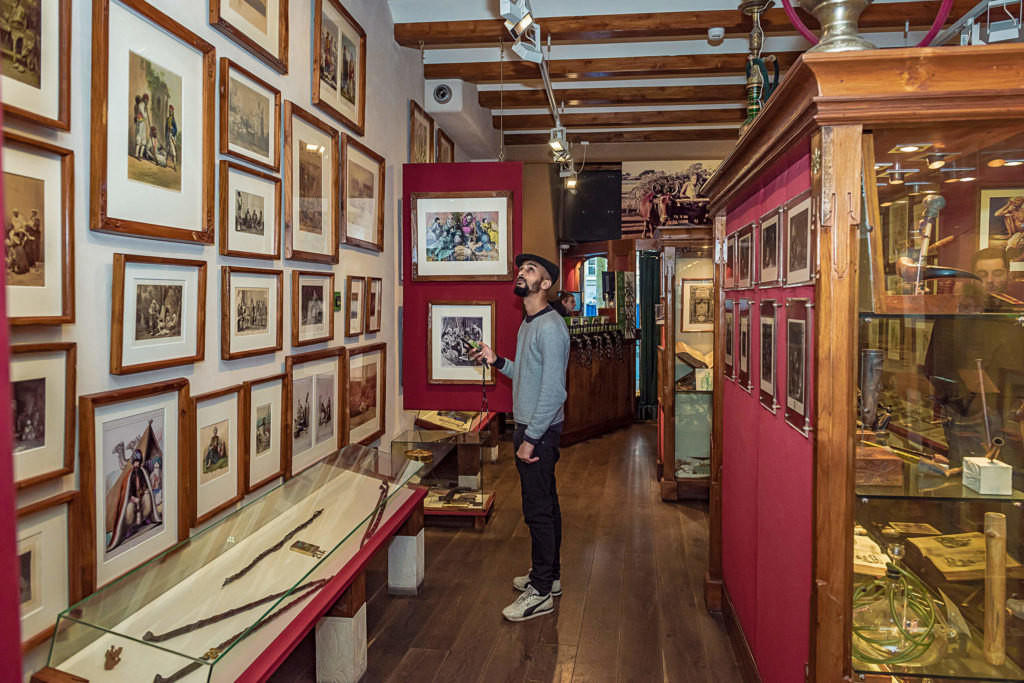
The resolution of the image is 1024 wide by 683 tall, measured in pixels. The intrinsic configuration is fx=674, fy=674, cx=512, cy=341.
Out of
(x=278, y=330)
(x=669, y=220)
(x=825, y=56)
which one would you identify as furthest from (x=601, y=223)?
(x=825, y=56)

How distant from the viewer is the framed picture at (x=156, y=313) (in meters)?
2.06

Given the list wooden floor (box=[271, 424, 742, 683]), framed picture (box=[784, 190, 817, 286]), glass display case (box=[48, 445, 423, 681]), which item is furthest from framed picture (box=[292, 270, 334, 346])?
framed picture (box=[784, 190, 817, 286])

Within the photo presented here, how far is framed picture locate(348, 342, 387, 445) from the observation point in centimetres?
418

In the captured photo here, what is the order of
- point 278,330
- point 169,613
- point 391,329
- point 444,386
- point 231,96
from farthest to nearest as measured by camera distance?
1. point 391,329
2. point 444,386
3. point 278,330
4. point 231,96
5. point 169,613

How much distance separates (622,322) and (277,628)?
8169 millimetres

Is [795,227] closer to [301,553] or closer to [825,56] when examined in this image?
[825,56]

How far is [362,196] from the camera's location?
4.28 meters

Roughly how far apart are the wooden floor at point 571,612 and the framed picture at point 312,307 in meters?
1.49

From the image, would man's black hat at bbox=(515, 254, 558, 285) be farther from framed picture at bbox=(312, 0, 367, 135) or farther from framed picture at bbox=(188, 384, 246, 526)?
framed picture at bbox=(188, 384, 246, 526)

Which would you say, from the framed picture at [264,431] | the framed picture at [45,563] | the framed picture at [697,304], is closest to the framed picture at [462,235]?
the framed picture at [264,431]

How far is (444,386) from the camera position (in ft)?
14.6

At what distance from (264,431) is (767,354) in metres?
2.20

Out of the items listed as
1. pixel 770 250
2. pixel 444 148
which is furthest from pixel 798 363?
pixel 444 148

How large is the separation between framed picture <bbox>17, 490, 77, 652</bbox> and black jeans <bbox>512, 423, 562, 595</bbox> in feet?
7.13
